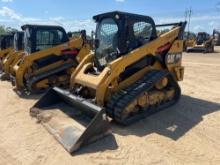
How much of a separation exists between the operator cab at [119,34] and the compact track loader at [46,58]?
2722 mm

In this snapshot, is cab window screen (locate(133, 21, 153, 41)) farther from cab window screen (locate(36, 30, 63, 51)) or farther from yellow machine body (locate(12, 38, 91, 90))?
cab window screen (locate(36, 30, 63, 51))

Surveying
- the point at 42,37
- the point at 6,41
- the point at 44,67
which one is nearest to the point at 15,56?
the point at 42,37

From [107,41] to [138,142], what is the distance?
269 cm

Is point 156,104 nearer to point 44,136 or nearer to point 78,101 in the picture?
point 78,101

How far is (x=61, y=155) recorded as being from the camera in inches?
175

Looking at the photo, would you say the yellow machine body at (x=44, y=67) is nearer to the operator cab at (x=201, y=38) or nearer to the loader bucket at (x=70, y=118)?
the loader bucket at (x=70, y=118)

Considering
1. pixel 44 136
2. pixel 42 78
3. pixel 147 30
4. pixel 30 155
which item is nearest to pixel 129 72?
pixel 147 30

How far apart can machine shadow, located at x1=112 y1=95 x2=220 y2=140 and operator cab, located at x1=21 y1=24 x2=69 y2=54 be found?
480 centimetres

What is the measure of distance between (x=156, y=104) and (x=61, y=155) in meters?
2.66

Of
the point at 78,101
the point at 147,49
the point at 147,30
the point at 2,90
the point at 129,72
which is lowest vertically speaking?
the point at 2,90

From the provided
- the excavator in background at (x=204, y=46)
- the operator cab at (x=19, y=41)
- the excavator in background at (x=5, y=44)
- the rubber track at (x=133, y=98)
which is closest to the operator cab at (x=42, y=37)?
Answer: the operator cab at (x=19, y=41)

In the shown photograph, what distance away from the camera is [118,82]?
6.02 meters

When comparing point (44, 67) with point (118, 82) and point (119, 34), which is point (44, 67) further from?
point (118, 82)

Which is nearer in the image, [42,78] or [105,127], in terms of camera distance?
[105,127]
